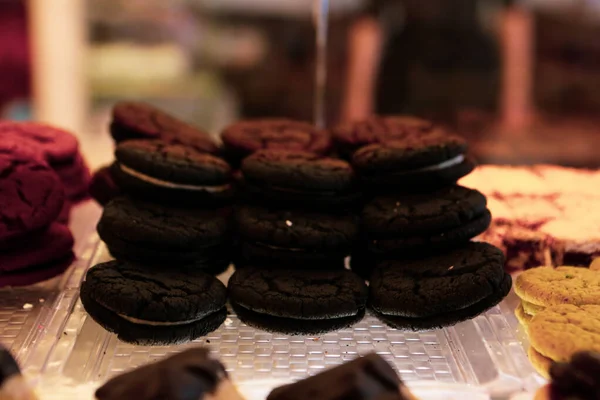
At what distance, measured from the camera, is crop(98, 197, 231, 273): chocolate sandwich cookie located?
128 cm

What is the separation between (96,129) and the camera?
115 inches

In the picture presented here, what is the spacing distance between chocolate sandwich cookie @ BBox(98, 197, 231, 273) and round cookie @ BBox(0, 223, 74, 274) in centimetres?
13

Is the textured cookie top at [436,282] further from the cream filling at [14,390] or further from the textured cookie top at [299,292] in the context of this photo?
the cream filling at [14,390]

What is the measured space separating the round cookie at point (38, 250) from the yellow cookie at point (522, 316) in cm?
93

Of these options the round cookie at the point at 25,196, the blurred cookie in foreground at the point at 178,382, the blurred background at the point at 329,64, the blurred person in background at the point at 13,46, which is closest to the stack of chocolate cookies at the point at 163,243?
the round cookie at the point at 25,196

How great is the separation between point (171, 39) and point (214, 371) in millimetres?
2264

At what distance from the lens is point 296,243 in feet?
4.18

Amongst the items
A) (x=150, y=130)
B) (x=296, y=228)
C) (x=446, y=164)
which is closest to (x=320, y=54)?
(x=150, y=130)

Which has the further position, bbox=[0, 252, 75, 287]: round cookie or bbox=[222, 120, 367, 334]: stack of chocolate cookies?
bbox=[0, 252, 75, 287]: round cookie

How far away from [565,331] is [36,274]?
100 cm

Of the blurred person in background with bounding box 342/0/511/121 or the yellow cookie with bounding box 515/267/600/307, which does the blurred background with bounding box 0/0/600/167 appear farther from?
the yellow cookie with bounding box 515/267/600/307

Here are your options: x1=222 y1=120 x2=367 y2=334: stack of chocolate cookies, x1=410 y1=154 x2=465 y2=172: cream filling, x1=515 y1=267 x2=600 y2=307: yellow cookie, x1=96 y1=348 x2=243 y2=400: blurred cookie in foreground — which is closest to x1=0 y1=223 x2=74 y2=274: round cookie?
x1=222 y1=120 x2=367 y2=334: stack of chocolate cookies

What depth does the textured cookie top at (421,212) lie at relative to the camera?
129cm

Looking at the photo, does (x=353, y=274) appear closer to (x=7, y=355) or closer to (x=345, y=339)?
(x=345, y=339)
